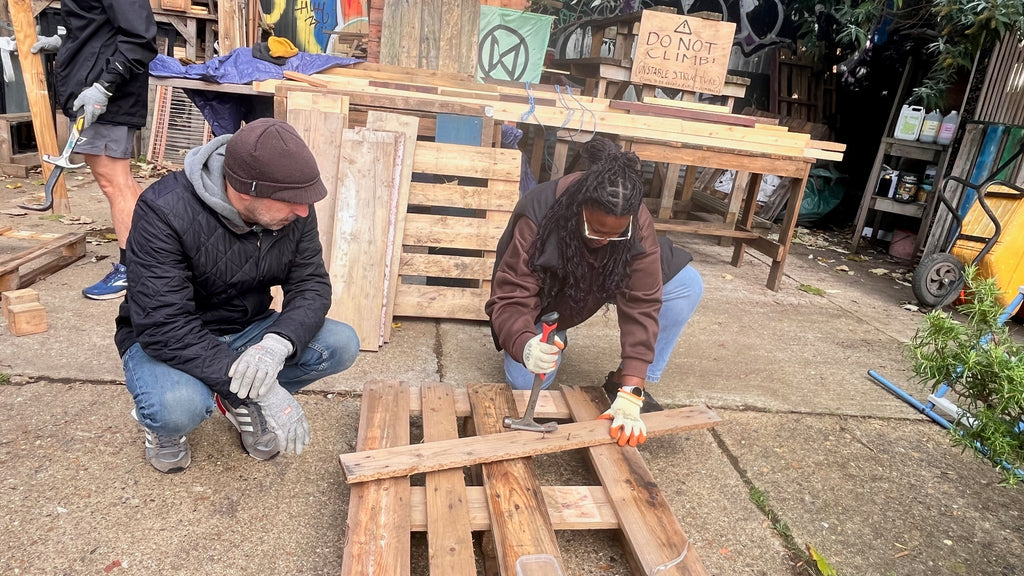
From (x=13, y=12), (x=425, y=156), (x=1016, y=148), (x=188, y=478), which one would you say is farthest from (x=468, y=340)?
(x=1016, y=148)

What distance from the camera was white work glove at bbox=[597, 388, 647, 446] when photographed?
2.40 m

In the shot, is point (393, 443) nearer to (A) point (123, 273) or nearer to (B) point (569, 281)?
(B) point (569, 281)

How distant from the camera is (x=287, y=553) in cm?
202

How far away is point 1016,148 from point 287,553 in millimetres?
6837

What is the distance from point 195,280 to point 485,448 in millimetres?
1110

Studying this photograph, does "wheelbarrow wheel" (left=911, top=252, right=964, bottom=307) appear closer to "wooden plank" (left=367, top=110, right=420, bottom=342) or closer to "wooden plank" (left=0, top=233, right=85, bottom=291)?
"wooden plank" (left=367, top=110, right=420, bottom=342)

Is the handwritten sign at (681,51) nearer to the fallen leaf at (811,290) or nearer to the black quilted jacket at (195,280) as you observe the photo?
the fallen leaf at (811,290)

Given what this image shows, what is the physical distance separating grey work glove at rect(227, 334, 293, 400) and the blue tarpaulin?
3.75m

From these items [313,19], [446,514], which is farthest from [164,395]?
[313,19]

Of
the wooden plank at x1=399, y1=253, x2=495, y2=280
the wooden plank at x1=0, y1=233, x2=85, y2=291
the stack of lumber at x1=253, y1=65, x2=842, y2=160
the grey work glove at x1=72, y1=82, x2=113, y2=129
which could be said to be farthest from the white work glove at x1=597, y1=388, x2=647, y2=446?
the wooden plank at x1=0, y1=233, x2=85, y2=291

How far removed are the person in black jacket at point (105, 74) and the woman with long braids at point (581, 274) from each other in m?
2.35

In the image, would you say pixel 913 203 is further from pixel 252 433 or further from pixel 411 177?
pixel 252 433

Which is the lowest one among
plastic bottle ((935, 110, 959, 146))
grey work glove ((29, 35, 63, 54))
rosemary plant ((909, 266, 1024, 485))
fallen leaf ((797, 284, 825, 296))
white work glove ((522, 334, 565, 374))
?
fallen leaf ((797, 284, 825, 296))

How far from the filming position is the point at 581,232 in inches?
92.6
